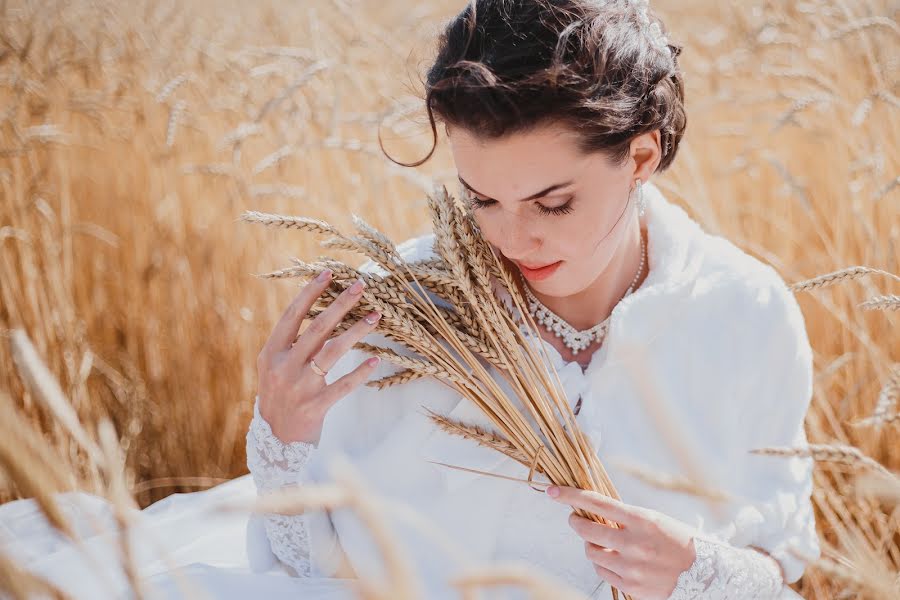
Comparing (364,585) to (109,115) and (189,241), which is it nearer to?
(189,241)

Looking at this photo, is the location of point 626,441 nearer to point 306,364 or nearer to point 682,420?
point 682,420

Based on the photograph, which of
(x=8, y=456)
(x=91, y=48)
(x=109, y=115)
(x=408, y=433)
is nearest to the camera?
(x=8, y=456)

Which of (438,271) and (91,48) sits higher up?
(91,48)

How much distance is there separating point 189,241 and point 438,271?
1952 mm

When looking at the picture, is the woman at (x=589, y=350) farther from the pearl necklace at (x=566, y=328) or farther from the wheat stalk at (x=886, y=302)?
the wheat stalk at (x=886, y=302)

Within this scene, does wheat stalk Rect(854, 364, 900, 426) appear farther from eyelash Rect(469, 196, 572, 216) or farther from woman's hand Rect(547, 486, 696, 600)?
eyelash Rect(469, 196, 572, 216)

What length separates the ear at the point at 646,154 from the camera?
156 centimetres

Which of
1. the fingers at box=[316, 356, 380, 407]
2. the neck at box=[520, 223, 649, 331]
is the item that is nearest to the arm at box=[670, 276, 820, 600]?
the neck at box=[520, 223, 649, 331]

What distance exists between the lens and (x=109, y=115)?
366cm

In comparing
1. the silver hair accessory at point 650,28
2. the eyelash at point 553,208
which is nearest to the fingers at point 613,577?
the eyelash at point 553,208

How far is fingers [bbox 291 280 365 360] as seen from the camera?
1242 millimetres

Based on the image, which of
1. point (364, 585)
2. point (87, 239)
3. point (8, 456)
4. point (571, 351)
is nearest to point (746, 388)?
point (571, 351)

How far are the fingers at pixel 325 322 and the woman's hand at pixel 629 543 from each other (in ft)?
1.50

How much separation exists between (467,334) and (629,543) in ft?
1.46
